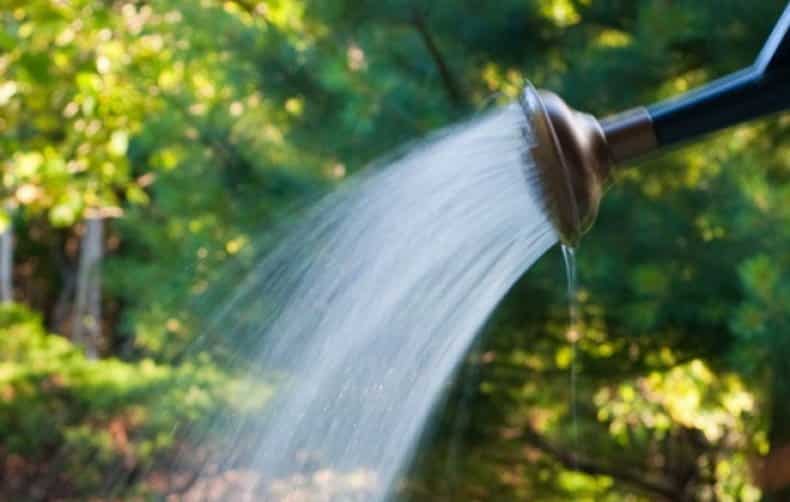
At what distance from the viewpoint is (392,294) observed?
1291mm

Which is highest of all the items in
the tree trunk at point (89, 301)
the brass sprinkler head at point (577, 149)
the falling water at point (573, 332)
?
the brass sprinkler head at point (577, 149)

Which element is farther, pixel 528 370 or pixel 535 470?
pixel 535 470

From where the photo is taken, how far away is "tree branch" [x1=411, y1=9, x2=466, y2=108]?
97.7 inches

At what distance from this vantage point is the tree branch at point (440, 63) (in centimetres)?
248

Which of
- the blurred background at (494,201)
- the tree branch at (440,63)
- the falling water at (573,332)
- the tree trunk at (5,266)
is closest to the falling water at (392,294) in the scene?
the falling water at (573,332)

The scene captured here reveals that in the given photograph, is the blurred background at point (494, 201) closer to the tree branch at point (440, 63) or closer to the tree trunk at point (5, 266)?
the tree branch at point (440, 63)

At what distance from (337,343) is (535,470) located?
75.0 inches

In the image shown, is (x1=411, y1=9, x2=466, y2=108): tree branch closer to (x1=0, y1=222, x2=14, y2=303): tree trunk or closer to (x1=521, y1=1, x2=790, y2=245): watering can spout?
(x1=521, y1=1, x2=790, y2=245): watering can spout

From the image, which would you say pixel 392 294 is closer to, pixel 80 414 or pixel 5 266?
pixel 80 414

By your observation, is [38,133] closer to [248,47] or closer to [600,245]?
[248,47]

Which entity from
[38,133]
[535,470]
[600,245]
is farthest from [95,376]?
[600,245]

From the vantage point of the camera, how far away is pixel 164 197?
3510mm

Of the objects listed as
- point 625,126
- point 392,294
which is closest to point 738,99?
point 625,126

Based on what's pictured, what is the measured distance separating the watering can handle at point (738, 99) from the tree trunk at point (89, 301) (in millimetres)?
7582
